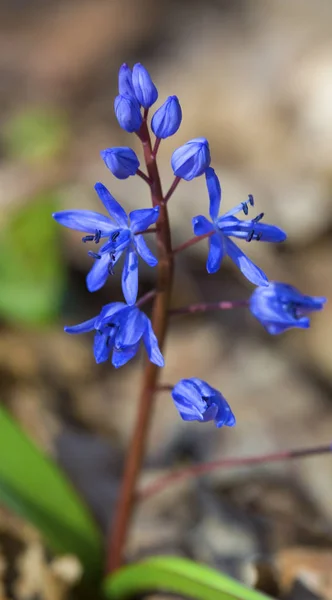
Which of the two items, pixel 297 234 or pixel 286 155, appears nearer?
pixel 297 234

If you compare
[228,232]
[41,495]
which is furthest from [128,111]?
[41,495]

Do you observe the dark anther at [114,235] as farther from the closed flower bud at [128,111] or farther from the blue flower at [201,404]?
the blue flower at [201,404]

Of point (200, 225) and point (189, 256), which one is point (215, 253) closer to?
point (200, 225)

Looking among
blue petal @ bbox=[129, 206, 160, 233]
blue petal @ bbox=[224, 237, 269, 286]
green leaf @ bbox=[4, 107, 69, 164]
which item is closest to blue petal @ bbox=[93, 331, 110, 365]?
blue petal @ bbox=[129, 206, 160, 233]

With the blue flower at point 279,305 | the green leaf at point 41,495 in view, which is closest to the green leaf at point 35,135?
the green leaf at point 41,495

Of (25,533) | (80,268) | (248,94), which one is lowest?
(25,533)

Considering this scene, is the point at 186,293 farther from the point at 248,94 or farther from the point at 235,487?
the point at 248,94

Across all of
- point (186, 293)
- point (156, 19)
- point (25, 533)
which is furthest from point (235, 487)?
point (156, 19)
